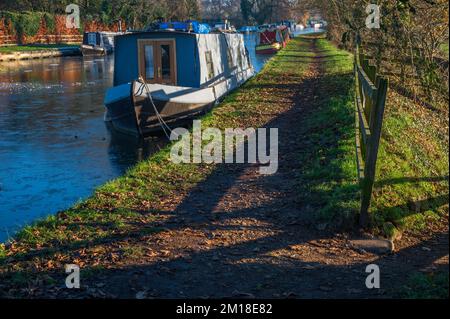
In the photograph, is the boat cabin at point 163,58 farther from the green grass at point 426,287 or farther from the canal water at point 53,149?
the green grass at point 426,287

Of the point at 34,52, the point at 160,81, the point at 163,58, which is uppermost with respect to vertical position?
the point at 34,52

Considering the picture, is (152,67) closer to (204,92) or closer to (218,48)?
(204,92)

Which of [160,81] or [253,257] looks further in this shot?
[160,81]

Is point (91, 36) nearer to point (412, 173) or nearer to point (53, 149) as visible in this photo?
point (53, 149)

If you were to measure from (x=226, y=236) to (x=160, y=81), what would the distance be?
12.5m

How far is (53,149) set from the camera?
1544 centimetres

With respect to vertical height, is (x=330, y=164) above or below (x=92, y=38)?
below

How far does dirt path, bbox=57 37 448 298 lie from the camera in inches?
211

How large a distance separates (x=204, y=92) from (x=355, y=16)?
7.17 m

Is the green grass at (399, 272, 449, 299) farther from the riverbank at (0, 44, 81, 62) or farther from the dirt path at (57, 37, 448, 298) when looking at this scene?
the riverbank at (0, 44, 81, 62)

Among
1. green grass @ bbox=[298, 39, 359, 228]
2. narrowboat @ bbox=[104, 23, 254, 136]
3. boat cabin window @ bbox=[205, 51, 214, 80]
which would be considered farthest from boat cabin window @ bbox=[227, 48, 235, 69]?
green grass @ bbox=[298, 39, 359, 228]

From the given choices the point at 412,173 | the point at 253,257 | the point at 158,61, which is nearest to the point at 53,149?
the point at 158,61

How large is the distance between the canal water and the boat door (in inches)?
89.6
